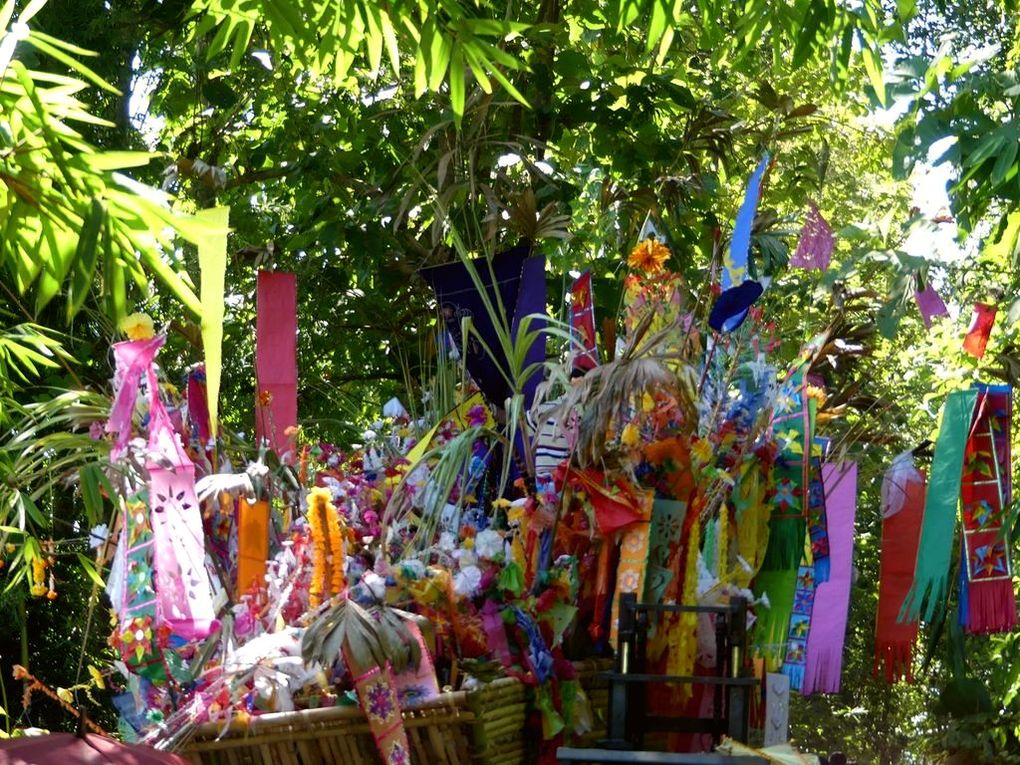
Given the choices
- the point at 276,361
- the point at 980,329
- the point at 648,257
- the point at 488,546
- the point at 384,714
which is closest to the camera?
the point at 384,714

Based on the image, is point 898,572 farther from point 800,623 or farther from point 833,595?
point 800,623

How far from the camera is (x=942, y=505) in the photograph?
5.78 m

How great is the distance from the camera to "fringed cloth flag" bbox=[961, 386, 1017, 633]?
5.77 meters

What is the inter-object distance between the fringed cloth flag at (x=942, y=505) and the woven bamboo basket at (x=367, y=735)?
2.68 m

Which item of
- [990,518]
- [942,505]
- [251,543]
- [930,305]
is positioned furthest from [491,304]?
[990,518]

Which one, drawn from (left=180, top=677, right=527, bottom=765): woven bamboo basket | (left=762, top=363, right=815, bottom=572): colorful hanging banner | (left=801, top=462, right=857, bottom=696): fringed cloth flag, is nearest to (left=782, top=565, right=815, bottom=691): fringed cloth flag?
(left=801, top=462, right=857, bottom=696): fringed cloth flag

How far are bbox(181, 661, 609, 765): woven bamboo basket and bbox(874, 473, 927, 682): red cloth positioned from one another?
3010 mm

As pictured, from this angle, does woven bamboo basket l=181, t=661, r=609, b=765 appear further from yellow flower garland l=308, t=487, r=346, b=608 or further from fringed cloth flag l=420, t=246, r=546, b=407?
fringed cloth flag l=420, t=246, r=546, b=407

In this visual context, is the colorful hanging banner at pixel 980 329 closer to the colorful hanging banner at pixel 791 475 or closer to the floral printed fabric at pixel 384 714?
the colorful hanging banner at pixel 791 475

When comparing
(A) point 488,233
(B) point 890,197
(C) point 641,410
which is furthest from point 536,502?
(B) point 890,197

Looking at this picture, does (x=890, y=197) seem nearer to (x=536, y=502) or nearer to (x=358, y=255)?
(x=358, y=255)

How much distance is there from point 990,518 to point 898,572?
58 centimetres

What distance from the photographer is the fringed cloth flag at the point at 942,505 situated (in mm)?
5742

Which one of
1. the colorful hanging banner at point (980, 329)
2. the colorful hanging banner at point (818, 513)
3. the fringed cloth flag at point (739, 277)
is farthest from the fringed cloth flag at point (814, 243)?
the colorful hanging banner at point (980, 329)
